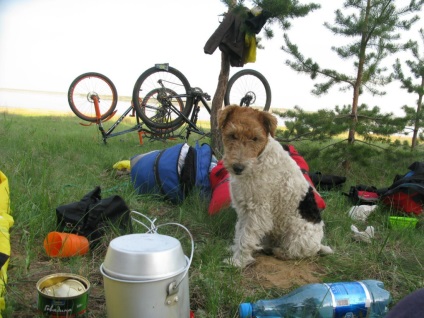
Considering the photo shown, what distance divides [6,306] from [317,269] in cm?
220

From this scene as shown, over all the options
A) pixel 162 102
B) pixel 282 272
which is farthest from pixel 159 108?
pixel 282 272

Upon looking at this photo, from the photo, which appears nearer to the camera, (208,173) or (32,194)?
(32,194)

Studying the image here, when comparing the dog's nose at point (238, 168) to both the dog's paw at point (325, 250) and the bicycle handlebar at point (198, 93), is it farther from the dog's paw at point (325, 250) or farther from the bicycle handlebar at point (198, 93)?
the bicycle handlebar at point (198, 93)

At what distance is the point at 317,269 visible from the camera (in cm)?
302

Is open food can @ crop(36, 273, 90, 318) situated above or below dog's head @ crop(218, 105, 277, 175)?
below

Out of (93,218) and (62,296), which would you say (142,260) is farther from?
(93,218)

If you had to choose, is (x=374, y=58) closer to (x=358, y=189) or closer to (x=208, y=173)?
(x=358, y=189)

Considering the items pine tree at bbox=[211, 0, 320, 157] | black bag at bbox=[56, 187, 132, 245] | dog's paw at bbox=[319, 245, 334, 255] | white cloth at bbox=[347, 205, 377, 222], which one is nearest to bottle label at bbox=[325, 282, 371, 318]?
dog's paw at bbox=[319, 245, 334, 255]

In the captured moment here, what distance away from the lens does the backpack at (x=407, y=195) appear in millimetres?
4289

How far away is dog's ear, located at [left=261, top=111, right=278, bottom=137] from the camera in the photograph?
3094mm

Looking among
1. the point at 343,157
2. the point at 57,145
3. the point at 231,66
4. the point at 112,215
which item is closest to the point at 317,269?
the point at 112,215

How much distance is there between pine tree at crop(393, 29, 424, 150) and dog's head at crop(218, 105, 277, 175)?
395cm

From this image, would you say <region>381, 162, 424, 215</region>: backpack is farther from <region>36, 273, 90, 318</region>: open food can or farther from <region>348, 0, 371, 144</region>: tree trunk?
<region>36, 273, 90, 318</region>: open food can

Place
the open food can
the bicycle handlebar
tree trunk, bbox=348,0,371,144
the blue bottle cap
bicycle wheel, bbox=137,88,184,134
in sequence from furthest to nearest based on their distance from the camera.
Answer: bicycle wheel, bbox=137,88,184,134, the bicycle handlebar, tree trunk, bbox=348,0,371,144, the blue bottle cap, the open food can
